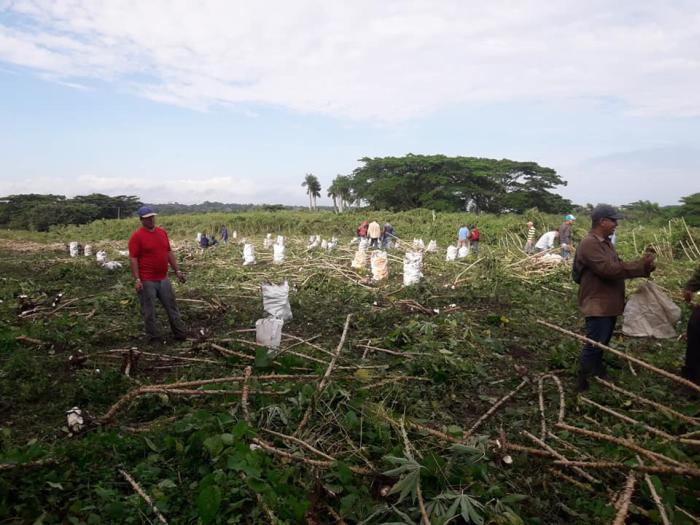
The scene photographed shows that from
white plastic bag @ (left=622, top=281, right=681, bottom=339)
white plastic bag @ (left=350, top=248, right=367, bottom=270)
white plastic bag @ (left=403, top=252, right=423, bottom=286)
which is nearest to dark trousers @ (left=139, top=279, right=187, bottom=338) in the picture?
white plastic bag @ (left=403, top=252, right=423, bottom=286)

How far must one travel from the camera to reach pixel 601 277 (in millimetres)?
3664

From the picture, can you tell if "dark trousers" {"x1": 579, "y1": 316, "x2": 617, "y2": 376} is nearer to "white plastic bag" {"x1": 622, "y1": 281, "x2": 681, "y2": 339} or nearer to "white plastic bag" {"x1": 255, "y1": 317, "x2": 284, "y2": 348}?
"white plastic bag" {"x1": 622, "y1": 281, "x2": 681, "y2": 339}

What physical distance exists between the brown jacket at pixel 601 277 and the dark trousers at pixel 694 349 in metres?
0.73

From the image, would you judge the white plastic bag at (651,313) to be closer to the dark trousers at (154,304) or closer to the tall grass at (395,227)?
the dark trousers at (154,304)

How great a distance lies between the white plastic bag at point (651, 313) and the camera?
4.59 meters

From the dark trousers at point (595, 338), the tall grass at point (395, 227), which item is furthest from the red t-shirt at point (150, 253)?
the tall grass at point (395, 227)

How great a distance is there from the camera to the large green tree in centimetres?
3675

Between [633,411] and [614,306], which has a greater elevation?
[614,306]

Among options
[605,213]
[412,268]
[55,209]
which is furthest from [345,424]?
[55,209]

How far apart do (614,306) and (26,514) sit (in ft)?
14.0

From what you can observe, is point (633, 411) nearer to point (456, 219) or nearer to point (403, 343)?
point (403, 343)

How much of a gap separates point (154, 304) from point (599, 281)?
4962 millimetres

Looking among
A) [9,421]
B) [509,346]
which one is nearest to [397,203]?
[509,346]

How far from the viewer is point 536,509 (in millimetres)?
2393
